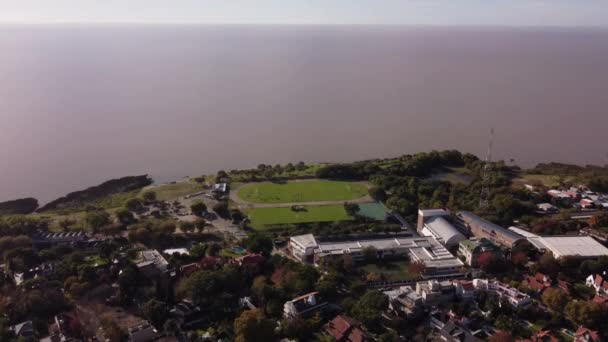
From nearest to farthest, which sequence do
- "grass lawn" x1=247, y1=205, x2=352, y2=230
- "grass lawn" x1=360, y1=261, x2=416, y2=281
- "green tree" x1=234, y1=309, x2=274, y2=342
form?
"green tree" x1=234, y1=309, x2=274, y2=342 < "grass lawn" x1=360, y1=261, x2=416, y2=281 < "grass lawn" x1=247, y1=205, x2=352, y2=230

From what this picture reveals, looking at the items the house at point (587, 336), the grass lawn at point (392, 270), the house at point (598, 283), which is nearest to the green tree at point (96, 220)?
the grass lawn at point (392, 270)

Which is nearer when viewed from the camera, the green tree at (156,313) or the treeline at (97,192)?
the green tree at (156,313)

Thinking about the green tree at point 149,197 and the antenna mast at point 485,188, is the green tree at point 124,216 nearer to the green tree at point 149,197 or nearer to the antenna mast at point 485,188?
the green tree at point 149,197

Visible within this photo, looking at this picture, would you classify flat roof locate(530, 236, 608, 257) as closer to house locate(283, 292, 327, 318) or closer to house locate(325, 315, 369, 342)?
house locate(325, 315, 369, 342)

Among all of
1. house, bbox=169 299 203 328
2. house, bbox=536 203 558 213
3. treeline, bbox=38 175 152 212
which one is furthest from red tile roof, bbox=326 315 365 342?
treeline, bbox=38 175 152 212

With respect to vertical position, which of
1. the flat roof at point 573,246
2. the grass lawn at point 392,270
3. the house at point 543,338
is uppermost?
the flat roof at point 573,246

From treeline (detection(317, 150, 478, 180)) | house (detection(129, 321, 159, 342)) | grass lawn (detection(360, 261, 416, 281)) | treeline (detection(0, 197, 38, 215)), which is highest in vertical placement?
treeline (detection(317, 150, 478, 180))
